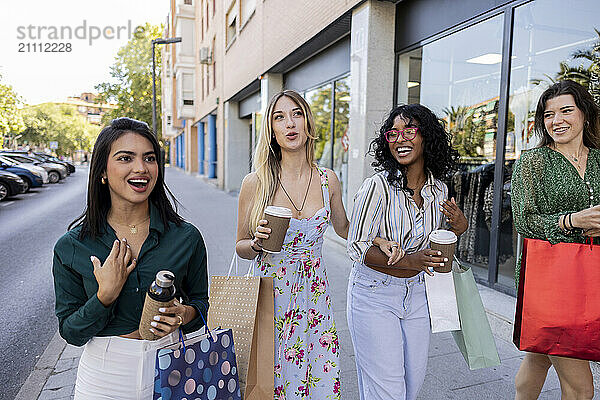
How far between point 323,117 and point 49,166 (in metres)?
21.4

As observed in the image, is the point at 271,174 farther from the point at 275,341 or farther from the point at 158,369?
the point at 158,369

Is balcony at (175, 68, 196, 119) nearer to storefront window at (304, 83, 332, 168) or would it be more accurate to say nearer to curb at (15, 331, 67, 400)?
storefront window at (304, 83, 332, 168)

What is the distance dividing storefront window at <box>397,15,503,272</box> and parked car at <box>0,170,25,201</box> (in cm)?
1589

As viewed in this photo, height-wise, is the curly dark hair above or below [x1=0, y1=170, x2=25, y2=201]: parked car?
above

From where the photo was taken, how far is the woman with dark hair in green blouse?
1.61 m

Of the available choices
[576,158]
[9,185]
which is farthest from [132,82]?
[576,158]

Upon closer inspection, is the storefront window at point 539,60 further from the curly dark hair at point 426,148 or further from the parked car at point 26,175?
the parked car at point 26,175

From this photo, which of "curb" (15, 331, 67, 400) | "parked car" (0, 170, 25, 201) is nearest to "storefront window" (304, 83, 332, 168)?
"curb" (15, 331, 67, 400)

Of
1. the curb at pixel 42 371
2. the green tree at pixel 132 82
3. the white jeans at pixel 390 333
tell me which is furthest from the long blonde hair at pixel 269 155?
the green tree at pixel 132 82

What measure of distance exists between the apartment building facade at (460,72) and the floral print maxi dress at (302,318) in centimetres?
187

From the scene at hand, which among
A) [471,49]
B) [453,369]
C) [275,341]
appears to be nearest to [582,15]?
[471,49]

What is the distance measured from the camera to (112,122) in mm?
1822

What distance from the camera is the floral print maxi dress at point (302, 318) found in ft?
7.91

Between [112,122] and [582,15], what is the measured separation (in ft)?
15.7
